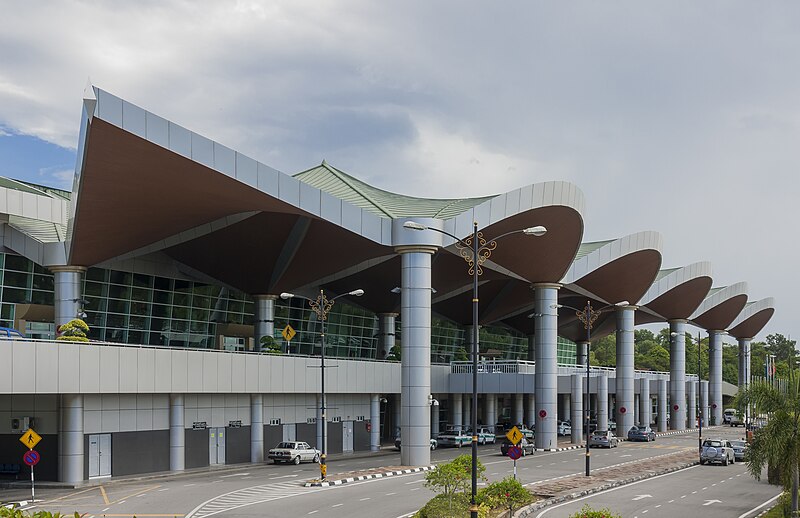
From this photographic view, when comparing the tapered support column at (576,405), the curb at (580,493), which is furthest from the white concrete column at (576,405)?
the curb at (580,493)

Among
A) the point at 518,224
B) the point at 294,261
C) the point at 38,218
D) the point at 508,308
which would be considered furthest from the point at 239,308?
the point at 508,308

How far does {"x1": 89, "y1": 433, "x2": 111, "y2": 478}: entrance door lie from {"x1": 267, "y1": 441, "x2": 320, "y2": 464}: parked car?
1094 cm

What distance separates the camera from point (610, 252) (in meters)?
71.6

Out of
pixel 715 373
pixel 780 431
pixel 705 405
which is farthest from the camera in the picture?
pixel 705 405

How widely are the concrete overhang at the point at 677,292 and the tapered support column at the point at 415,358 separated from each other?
1686 inches

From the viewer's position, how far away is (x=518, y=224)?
54719 millimetres

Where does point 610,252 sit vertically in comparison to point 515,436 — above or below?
above

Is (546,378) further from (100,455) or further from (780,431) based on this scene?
(780,431)

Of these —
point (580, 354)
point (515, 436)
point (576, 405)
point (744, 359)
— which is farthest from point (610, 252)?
point (744, 359)

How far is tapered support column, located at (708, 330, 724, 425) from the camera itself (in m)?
111

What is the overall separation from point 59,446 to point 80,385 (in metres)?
4.26

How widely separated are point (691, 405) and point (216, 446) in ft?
233

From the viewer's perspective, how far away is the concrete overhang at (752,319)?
116875 mm

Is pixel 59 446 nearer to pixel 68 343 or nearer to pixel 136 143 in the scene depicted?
pixel 68 343
